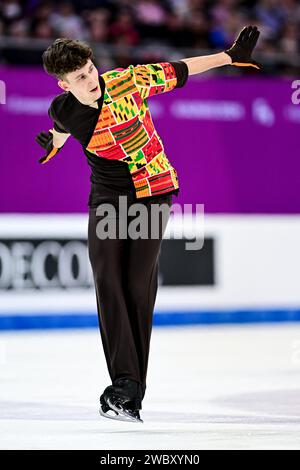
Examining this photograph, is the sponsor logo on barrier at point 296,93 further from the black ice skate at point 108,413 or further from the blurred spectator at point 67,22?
the black ice skate at point 108,413

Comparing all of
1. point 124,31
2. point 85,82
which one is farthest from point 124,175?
point 124,31

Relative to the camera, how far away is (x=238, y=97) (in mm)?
9148

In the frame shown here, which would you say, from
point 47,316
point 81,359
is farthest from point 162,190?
point 47,316

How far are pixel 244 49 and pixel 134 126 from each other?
2.18 ft

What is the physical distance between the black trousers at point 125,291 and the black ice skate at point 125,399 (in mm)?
45

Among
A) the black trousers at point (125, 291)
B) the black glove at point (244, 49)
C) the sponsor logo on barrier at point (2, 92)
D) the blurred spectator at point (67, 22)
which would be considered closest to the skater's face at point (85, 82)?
the black trousers at point (125, 291)

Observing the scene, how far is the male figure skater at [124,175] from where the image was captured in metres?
4.25

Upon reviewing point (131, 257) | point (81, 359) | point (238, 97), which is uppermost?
point (238, 97)

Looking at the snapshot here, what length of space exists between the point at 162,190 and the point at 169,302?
4.47 metres

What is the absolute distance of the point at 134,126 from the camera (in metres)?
4.30
